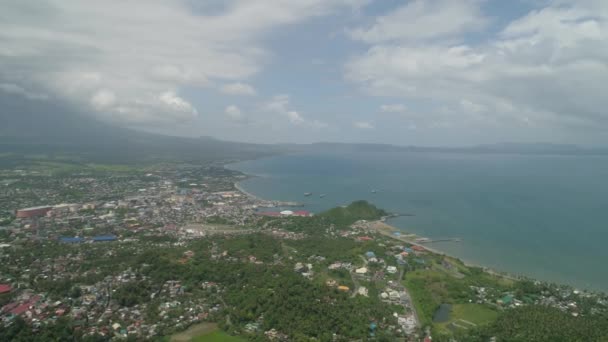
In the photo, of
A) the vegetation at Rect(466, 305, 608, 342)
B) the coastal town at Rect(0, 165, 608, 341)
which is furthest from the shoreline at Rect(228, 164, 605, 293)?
the vegetation at Rect(466, 305, 608, 342)

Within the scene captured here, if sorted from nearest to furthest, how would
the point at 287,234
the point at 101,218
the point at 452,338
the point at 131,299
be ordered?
the point at 452,338 < the point at 131,299 < the point at 287,234 < the point at 101,218

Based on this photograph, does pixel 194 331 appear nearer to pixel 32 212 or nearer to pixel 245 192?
pixel 32 212

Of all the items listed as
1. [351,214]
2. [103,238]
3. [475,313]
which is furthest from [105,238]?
[475,313]

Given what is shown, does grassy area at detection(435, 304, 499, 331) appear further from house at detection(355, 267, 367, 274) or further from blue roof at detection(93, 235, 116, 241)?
blue roof at detection(93, 235, 116, 241)

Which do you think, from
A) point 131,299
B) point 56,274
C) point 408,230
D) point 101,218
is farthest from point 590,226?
point 101,218

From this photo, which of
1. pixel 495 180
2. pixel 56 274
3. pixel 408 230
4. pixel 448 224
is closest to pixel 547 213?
pixel 448 224

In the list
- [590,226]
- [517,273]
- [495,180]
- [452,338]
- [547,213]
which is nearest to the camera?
[452,338]

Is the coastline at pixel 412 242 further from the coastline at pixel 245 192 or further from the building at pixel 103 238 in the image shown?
the building at pixel 103 238

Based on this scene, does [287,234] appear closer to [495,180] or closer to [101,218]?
[101,218]

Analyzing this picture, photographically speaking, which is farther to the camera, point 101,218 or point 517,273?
point 101,218
